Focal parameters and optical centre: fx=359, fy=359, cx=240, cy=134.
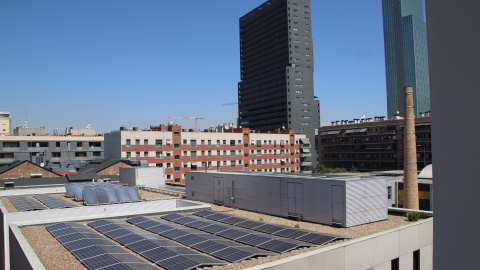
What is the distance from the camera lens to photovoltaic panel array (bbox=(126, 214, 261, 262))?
A: 12.2 meters

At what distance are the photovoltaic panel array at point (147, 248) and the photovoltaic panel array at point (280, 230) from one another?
486cm

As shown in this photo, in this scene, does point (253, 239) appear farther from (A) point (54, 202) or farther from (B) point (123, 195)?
(A) point (54, 202)

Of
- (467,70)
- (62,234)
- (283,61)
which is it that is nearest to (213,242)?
(62,234)

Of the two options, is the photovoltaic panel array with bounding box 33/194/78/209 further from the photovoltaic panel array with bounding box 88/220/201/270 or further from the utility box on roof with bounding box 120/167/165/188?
the utility box on roof with bounding box 120/167/165/188

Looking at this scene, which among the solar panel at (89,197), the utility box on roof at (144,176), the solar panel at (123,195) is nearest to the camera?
the solar panel at (89,197)

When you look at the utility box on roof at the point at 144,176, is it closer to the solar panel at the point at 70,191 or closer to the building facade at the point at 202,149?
the solar panel at the point at 70,191

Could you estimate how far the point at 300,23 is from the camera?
165500 mm

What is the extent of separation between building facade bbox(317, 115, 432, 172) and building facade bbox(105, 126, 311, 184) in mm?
12111

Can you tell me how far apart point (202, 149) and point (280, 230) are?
67847 mm

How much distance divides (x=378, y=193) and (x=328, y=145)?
93.2m

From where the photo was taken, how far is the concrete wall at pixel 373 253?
1103cm

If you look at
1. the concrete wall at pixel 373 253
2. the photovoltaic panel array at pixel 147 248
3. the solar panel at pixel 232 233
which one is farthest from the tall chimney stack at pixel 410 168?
the photovoltaic panel array at pixel 147 248

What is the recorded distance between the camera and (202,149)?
82.9 m

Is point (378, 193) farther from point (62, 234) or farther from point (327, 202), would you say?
point (62, 234)
